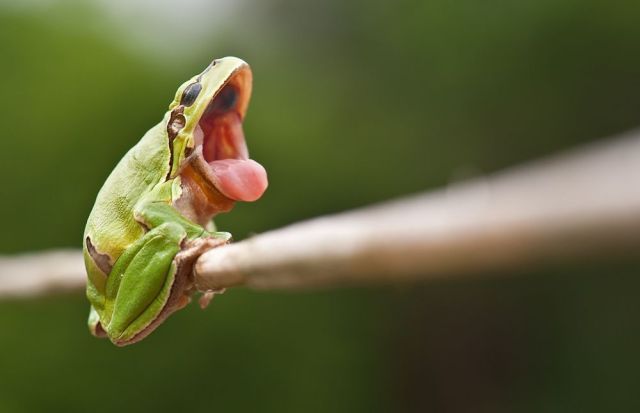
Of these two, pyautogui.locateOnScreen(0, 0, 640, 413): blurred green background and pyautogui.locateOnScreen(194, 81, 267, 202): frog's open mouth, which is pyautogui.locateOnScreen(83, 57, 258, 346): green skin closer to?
pyautogui.locateOnScreen(194, 81, 267, 202): frog's open mouth

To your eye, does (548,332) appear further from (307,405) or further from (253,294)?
(253,294)

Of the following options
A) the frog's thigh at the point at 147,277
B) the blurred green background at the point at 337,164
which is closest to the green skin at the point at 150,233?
the frog's thigh at the point at 147,277

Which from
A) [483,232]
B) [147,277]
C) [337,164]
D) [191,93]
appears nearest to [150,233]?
[147,277]

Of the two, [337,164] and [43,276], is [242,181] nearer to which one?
[43,276]

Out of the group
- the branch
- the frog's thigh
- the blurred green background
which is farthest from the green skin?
the blurred green background

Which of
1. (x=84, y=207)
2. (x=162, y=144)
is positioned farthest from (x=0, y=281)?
(x=84, y=207)

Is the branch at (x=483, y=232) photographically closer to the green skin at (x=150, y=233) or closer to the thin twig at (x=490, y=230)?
the thin twig at (x=490, y=230)
